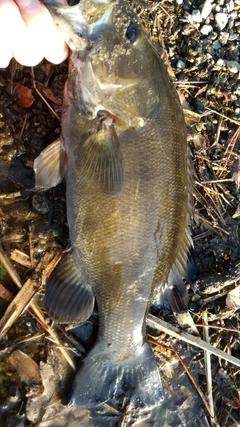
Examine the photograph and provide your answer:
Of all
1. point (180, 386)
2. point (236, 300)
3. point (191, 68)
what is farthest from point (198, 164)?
point (180, 386)

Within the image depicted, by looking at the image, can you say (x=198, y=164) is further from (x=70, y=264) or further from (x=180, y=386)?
(x=180, y=386)

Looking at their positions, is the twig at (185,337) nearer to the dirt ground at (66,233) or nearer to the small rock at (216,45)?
the dirt ground at (66,233)

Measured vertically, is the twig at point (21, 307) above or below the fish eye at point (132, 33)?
below

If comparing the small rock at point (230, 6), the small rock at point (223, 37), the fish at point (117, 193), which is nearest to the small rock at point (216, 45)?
the small rock at point (223, 37)

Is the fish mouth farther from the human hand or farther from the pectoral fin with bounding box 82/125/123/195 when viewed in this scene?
the pectoral fin with bounding box 82/125/123/195

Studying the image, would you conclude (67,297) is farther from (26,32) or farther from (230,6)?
(230,6)

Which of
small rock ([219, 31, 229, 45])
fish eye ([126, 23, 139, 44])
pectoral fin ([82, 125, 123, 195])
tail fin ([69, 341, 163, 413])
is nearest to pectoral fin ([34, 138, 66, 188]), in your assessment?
pectoral fin ([82, 125, 123, 195])
